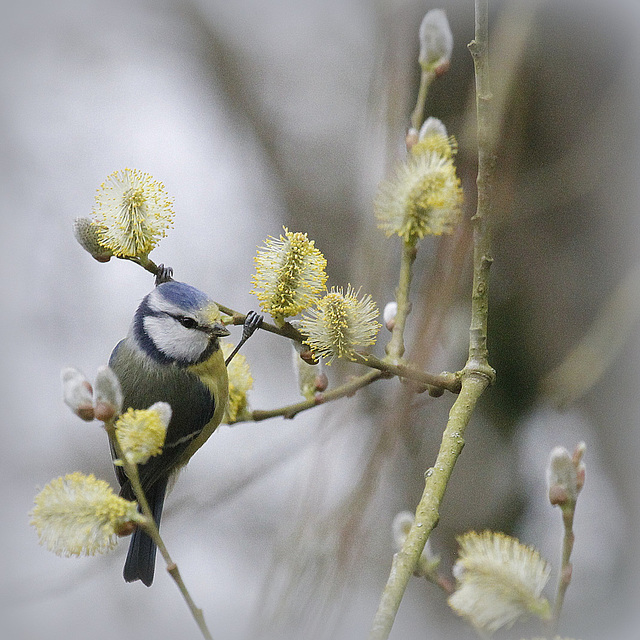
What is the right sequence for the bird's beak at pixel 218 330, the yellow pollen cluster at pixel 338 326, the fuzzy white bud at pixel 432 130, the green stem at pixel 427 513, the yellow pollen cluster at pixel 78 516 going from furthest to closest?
the bird's beak at pixel 218 330 < the fuzzy white bud at pixel 432 130 < the yellow pollen cluster at pixel 338 326 < the yellow pollen cluster at pixel 78 516 < the green stem at pixel 427 513

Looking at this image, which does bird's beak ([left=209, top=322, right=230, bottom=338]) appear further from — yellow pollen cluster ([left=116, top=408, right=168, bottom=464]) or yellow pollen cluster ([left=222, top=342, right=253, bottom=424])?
yellow pollen cluster ([left=116, top=408, right=168, bottom=464])

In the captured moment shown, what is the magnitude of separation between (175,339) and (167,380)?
0.10m

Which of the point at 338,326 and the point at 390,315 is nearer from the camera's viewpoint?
the point at 338,326

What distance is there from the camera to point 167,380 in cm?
150

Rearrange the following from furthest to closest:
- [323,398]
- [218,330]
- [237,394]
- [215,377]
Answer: [215,377] < [218,330] < [237,394] < [323,398]

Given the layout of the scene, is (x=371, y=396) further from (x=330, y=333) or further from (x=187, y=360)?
(x=330, y=333)

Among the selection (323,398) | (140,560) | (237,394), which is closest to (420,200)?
(323,398)

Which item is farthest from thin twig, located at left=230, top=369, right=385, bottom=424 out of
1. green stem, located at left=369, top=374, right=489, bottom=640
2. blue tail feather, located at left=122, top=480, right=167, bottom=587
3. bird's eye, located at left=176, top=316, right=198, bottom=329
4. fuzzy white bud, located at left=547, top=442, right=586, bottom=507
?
blue tail feather, located at left=122, top=480, right=167, bottom=587

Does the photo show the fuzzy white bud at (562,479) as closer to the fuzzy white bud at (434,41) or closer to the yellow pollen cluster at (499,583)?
the yellow pollen cluster at (499,583)

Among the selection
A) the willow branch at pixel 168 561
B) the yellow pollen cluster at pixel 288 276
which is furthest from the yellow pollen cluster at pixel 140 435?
the yellow pollen cluster at pixel 288 276

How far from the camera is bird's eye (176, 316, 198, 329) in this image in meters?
1.36

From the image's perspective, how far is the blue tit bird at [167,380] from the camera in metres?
1.42

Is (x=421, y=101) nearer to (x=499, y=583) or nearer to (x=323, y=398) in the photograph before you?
(x=323, y=398)

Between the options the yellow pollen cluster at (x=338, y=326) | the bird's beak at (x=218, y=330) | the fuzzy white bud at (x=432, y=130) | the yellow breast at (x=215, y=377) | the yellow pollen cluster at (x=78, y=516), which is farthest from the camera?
the yellow breast at (x=215, y=377)
